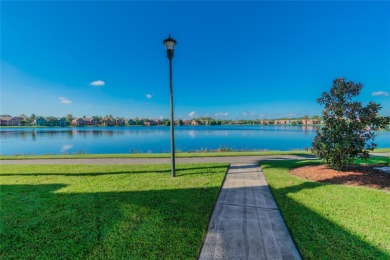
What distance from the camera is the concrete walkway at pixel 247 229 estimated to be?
278cm

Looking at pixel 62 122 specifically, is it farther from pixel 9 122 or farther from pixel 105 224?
Result: pixel 105 224

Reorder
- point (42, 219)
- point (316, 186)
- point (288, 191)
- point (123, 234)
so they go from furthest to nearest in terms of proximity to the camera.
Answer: point (316, 186), point (288, 191), point (42, 219), point (123, 234)

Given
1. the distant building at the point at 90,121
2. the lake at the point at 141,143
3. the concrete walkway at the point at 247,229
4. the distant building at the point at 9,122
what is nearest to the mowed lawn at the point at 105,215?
the concrete walkway at the point at 247,229

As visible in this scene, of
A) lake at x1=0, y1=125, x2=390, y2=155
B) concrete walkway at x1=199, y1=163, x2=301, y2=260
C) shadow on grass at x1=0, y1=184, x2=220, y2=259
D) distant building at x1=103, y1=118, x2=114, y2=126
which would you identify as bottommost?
lake at x1=0, y1=125, x2=390, y2=155

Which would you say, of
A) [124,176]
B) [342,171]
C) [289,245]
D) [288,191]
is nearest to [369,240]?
[289,245]

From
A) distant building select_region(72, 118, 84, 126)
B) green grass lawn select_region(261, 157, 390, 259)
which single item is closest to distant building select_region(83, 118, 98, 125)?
distant building select_region(72, 118, 84, 126)

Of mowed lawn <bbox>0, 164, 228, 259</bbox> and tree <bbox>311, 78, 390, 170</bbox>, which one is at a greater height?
tree <bbox>311, 78, 390, 170</bbox>

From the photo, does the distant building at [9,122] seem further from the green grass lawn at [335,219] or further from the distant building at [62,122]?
the green grass lawn at [335,219]

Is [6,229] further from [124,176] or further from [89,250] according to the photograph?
[124,176]

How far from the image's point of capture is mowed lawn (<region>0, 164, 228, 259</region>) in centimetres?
288

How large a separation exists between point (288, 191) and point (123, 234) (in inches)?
166

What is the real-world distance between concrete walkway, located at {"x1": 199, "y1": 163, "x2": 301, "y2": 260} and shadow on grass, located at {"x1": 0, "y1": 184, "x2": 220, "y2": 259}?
25 centimetres

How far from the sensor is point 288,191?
17.4ft

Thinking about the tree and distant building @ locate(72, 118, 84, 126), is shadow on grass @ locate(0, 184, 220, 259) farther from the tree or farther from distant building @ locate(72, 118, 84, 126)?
distant building @ locate(72, 118, 84, 126)
